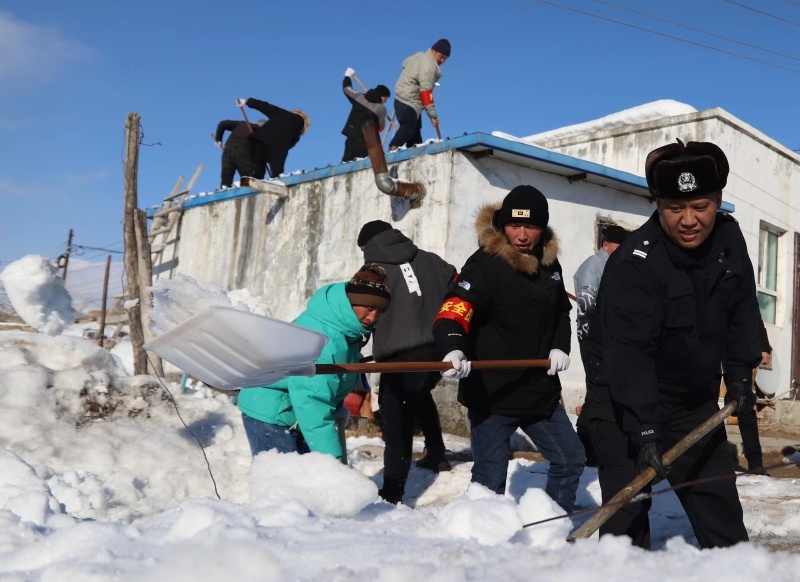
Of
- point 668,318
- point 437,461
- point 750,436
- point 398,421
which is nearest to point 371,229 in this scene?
point 398,421

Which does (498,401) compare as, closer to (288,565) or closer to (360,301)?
(360,301)

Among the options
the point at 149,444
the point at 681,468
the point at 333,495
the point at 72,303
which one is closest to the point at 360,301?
the point at 333,495

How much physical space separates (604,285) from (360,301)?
141cm

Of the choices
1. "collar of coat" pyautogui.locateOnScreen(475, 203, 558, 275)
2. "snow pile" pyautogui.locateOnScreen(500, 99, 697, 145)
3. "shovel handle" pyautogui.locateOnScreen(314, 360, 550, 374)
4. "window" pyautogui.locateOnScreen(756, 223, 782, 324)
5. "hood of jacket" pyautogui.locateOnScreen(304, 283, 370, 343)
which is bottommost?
"shovel handle" pyautogui.locateOnScreen(314, 360, 550, 374)

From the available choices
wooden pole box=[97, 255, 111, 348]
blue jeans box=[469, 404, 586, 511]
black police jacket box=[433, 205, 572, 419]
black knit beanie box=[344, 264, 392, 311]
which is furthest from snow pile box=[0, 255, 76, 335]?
wooden pole box=[97, 255, 111, 348]

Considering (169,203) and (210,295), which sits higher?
(169,203)

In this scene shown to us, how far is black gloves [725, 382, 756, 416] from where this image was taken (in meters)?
3.28

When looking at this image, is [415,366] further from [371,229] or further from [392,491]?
[371,229]

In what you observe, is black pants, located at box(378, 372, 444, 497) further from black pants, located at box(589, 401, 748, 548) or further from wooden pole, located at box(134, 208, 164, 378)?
wooden pole, located at box(134, 208, 164, 378)

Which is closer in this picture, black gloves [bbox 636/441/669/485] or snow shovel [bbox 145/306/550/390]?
black gloves [bbox 636/441/669/485]

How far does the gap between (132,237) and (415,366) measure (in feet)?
18.1

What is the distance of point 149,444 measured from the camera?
21.5ft

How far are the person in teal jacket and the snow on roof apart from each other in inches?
439

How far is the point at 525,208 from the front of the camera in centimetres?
445
